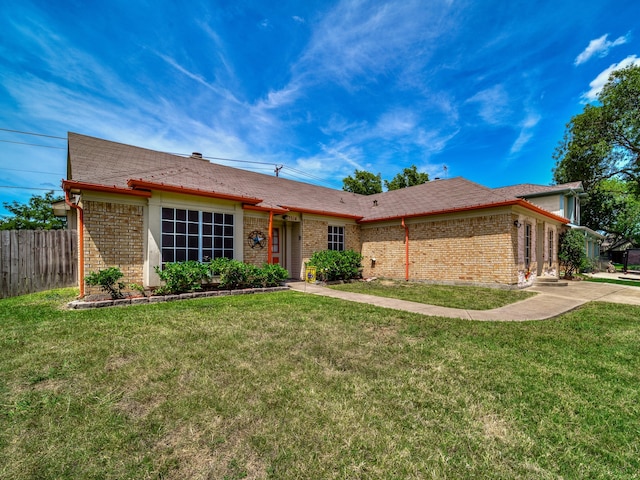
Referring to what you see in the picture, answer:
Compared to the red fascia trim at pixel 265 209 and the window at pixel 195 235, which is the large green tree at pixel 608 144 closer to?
the red fascia trim at pixel 265 209

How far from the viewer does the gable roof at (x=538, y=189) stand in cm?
1669

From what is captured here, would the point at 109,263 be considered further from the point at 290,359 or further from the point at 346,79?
the point at 346,79

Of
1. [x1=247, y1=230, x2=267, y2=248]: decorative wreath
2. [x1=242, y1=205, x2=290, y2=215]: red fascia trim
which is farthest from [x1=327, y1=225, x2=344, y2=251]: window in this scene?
[x1=247, y1=230, x2=267, y2=248]: decorative wreath

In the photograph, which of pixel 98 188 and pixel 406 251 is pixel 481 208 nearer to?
pixel 406 251

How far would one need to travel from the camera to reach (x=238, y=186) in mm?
11852

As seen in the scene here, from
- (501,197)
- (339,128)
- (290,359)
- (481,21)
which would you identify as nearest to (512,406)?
(290,359)

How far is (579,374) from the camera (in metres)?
3.29

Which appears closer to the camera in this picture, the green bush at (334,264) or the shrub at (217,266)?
the shrub at (217,266)

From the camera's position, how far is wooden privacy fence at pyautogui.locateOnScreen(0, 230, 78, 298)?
8.33 metres

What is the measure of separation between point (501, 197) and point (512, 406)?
10.1 metres

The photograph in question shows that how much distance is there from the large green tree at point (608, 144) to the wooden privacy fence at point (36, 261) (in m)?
33.8

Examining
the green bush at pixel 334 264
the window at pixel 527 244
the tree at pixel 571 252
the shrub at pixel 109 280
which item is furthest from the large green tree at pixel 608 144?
the shrub at pixel 109 280

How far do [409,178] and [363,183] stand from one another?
16.9ft

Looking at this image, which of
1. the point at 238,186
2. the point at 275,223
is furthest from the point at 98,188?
the point at 275,223
